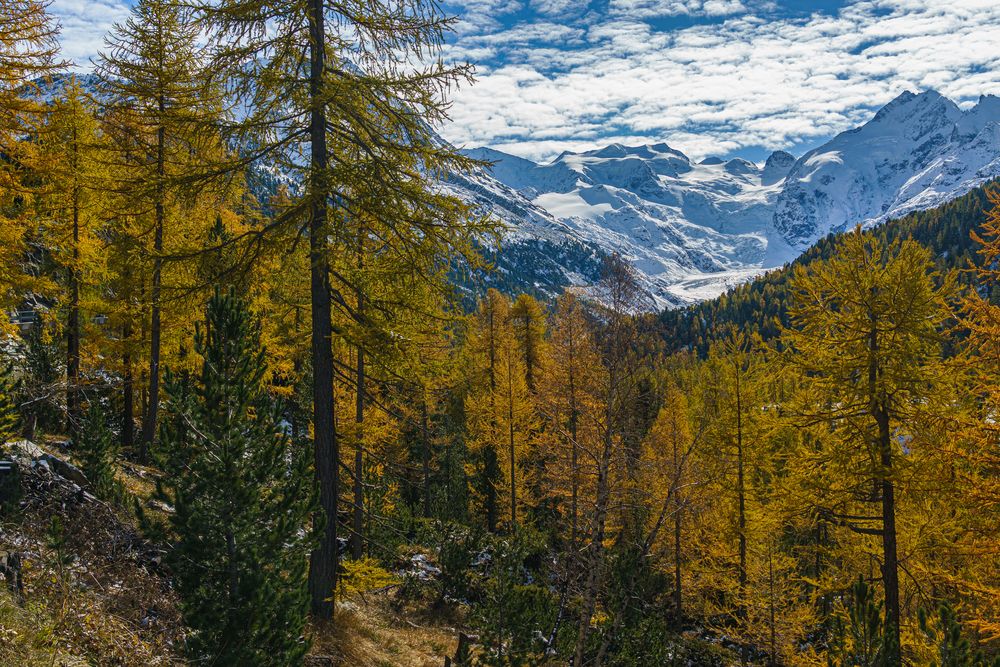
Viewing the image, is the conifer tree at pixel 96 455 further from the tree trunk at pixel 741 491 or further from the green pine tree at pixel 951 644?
the tree trunk at pixel 741 491

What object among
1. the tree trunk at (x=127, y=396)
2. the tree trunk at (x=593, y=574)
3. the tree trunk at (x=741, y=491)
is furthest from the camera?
the tree trunk at (x=741, y=491)

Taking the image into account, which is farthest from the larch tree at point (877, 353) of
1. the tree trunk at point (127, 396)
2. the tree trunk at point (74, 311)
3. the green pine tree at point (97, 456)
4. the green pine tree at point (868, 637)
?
the tree trunk at point (127, 396)

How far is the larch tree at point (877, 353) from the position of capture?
11.2 meters

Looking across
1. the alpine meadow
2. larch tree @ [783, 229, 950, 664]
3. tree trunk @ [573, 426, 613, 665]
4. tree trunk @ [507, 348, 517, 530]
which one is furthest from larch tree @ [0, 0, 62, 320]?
tree trunk @ [507, 348, 517, 530]

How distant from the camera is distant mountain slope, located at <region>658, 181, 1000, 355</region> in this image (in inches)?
5039

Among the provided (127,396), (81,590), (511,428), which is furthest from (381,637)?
(511,428)

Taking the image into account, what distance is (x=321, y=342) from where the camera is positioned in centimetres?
914

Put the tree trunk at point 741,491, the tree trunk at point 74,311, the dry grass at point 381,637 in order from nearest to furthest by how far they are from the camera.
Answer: the dry grass at point 381,637, the tree trunk at point 74,311, the tree trunk at point 741,491

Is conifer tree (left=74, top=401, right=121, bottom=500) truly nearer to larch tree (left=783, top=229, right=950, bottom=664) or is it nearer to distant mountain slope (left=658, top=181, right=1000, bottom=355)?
larch tree (left=783, top=229, right=950, bottom=664)

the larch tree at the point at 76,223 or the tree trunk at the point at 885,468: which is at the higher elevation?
the larch tree at the point at 76,223

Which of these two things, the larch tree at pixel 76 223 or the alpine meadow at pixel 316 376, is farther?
the larch tree at pixel 76 223

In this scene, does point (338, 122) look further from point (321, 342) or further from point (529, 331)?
point (529, 331)

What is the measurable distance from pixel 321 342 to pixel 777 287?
14988 centimetres

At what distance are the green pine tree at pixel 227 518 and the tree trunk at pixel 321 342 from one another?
1.41 m
